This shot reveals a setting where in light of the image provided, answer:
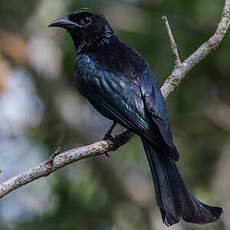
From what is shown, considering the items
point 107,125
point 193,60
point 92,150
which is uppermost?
point 193,60

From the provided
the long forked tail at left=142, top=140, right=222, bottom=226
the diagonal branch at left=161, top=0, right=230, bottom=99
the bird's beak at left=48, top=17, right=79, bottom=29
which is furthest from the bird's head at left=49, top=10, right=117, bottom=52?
the long forked tail at left=142, top=140, right=222, bottom=226

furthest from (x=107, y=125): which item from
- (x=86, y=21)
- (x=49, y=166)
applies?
(x=49, y=166)

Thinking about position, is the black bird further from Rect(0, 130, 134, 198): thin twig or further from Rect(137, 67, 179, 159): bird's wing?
Rect(0, 130, 134, 198): thin twig

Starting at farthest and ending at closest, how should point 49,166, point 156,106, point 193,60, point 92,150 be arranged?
point 193,60 < point 156,106 < point 92,150 < point 49,166

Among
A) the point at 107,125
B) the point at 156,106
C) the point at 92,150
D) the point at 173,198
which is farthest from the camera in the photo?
the point at 107,125

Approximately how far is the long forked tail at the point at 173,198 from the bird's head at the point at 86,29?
1.32 meters

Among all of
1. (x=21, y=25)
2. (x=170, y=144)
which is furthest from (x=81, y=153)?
(x=21, y=25)

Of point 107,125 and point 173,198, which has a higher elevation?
point 173,198

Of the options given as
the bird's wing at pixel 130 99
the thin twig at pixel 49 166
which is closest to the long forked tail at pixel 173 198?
the bird's wing at pixel 130 99

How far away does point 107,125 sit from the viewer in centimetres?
821

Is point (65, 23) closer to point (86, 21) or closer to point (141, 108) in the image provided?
point (86, 21)

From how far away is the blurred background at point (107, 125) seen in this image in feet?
24.8

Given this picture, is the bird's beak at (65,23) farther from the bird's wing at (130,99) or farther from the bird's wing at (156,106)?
the bird's wing at (156,106)

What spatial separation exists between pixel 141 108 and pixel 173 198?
25.6 inches
